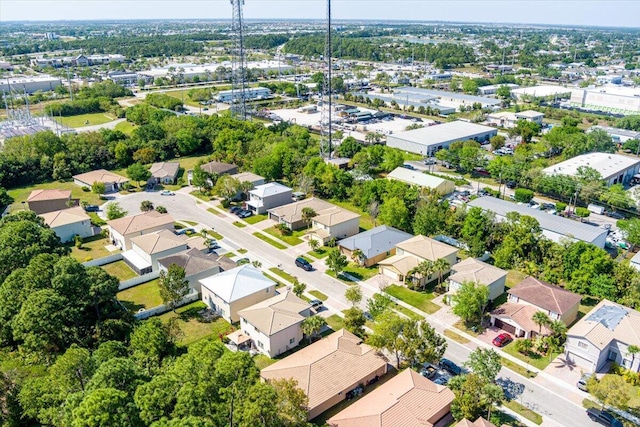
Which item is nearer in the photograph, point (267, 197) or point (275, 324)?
point (275, 324)

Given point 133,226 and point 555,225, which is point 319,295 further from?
point 555,225

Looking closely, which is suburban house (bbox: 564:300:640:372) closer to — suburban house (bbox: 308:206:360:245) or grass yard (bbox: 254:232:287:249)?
suburban house (bbox: 308:206:360:245)

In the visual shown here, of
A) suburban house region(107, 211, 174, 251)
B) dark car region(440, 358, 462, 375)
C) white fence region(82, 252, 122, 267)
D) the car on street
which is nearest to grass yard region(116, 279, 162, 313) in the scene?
white fence region(82, 252, 122, 267)

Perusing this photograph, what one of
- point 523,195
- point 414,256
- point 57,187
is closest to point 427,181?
point 523,195

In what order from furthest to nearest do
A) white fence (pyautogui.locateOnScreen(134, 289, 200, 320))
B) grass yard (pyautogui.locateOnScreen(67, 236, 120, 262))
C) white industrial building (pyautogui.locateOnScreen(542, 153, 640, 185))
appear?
white industrial building (pyautogui.locateOnScreen(542, 153, 640, 185)) < grass yard (pyautogui.locateOnScreen(67, 236, 120, 262)) < white fence (pyautogui.locateOnScreen(134, 289, 200, 320))

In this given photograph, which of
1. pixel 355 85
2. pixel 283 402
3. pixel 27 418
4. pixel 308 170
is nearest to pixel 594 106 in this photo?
pixel 355 85

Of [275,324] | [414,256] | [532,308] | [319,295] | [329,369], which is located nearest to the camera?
[329,369]

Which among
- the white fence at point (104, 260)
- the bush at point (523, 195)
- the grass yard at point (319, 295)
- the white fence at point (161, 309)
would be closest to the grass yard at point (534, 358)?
the grass yard at point (319, 295)

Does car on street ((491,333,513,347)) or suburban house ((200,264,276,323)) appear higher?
suburban house ((200,264,276,323))
